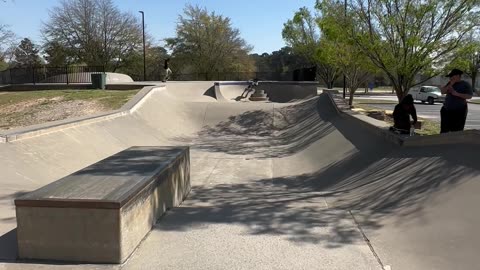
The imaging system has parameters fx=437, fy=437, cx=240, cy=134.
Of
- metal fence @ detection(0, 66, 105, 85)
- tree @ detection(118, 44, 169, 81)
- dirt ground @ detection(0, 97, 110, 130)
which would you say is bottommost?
dirt ground @ detection(0, 97, 110, 130)

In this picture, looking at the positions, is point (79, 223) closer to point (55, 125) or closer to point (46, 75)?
point (55, 125)

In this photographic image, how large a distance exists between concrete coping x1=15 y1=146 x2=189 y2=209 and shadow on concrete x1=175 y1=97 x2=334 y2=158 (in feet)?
23.6

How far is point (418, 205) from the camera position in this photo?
5.11m

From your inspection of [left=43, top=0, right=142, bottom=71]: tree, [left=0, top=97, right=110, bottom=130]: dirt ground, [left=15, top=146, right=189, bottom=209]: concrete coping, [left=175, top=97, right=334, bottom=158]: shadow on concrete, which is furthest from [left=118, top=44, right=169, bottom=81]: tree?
[left=15, top=146, right=189, bottom=209]: concrete coping

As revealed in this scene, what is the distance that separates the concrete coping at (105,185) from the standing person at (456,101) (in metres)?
Answer: 5.25

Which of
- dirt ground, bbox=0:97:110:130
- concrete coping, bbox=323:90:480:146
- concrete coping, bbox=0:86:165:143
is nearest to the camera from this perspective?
concrete coping, bbox=323:90:480:146

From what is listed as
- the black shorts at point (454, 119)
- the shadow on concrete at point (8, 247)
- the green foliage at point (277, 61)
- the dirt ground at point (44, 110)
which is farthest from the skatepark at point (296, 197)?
the green foliage at point (277, 61)

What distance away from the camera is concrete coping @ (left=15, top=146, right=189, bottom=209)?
3.84 m

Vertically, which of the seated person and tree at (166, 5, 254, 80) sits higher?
tree at (166, 5, 254, 80)

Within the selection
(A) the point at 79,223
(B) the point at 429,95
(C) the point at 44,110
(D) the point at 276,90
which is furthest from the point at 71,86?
(B) the point at 429,95

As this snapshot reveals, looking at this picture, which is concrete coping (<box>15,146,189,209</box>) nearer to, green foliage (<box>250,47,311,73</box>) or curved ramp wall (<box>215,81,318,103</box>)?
curved ramp wall (<box>215,81,318,103</box>)

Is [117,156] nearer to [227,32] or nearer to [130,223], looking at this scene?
[130,223]

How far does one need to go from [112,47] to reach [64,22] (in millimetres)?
5695

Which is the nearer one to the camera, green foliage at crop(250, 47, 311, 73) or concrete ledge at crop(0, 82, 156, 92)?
concrete ledge at crop(0, 82, 156, 92)
